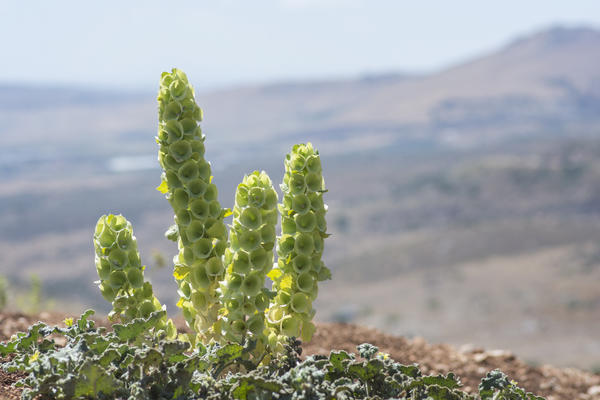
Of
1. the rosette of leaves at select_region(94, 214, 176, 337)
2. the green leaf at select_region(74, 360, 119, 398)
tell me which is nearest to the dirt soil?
the rosette of leaves at select_region(94, 214, 176, 337)

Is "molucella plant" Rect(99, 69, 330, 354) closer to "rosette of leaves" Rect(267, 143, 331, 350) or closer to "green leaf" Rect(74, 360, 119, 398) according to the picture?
"rosette of leaves" Rect(267, 143, 331, 350)

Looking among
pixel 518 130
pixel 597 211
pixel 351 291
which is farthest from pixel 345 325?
pixel 518 130

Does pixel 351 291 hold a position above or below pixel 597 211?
below

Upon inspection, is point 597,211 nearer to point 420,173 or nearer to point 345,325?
point 420,173

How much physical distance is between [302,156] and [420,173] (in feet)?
275

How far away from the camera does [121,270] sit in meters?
3.71

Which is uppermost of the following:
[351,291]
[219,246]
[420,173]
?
[420,173]

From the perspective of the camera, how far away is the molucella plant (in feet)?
11.7

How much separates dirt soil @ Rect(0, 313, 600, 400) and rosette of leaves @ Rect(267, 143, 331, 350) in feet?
5.37

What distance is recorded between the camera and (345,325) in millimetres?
7152

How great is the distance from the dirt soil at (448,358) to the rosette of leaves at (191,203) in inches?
67.3

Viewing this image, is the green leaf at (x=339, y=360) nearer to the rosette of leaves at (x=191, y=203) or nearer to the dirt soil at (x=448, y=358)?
the rosette of leaves at (x=191, y=203)

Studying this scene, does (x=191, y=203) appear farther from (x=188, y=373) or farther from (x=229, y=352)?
(x=188, y=373)

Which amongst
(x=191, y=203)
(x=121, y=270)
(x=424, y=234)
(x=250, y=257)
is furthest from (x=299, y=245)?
(x=424, y=234)
